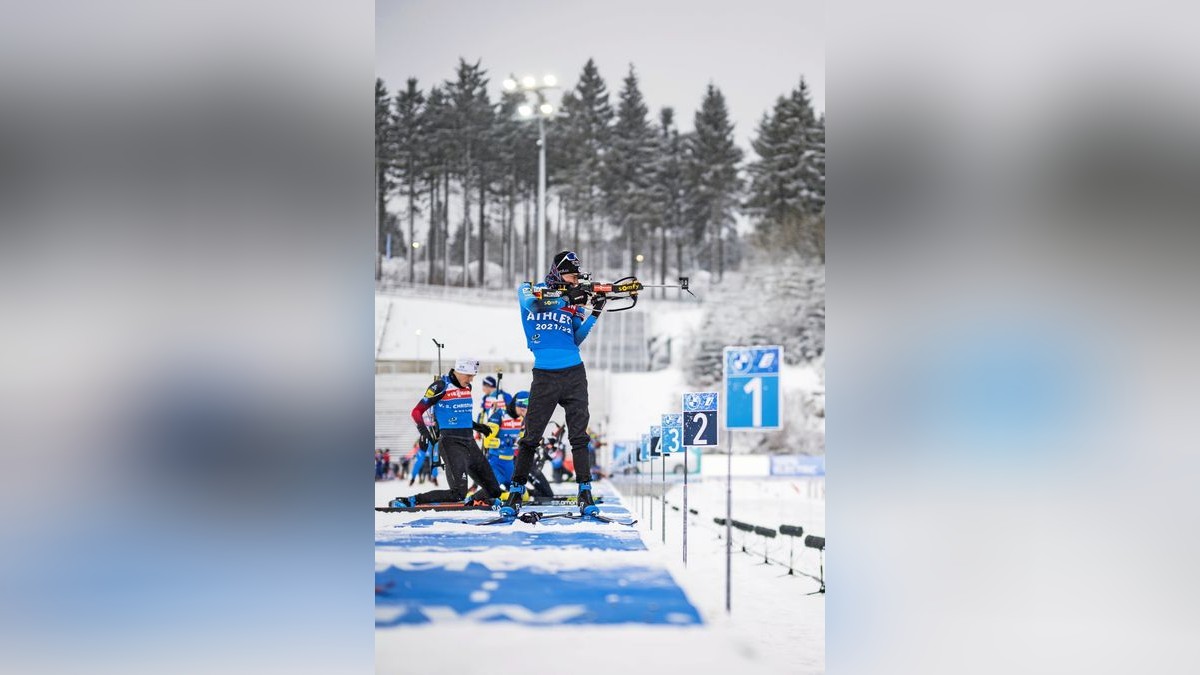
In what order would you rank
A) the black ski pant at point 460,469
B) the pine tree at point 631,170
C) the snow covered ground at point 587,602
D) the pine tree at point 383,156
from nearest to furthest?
the snow covered ground at point 587,602 < the black ski pant at point 460,469 < the pine tree at point 383,156 < the pine tree at point 631,170

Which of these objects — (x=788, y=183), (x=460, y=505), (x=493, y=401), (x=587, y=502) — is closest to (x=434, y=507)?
(x=460, y=505)

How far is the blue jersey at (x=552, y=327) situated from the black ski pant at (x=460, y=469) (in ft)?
2.44

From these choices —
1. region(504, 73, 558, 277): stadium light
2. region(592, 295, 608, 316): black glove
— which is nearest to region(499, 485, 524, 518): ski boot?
region(592, 295, 608, 316): black glove

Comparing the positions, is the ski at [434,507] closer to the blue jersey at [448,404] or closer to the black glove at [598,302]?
the blue jersey at [448,404]

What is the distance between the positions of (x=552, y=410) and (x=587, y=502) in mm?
536

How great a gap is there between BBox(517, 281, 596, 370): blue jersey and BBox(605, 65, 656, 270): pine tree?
2293mm

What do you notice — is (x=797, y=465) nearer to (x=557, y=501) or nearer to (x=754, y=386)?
(x=754, y=386)

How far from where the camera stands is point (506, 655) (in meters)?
4.01

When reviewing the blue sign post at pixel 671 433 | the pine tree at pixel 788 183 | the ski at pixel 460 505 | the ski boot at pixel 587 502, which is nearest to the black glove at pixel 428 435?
the ski at pixel 460 505

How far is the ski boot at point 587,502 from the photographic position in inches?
179

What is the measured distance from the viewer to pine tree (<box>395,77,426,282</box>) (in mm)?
5773

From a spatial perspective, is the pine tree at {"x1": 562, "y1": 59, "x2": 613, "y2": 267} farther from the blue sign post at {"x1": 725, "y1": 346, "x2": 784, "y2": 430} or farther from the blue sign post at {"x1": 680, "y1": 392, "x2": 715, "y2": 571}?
the blue sign post at {"x1": 725, "y1": 346, "x2": 784, "y2": 430}

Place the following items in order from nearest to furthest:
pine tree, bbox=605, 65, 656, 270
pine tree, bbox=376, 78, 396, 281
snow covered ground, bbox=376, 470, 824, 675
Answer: snow covered ground, bbox=376, 470, 824, 675
pine tree, bbox=376, 78, 396, 281
pine tree, bbox=605, 65, 656, 270
